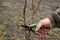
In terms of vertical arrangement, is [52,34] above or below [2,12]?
below

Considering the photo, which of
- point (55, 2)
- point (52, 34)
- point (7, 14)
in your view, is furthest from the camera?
point (55, 2)

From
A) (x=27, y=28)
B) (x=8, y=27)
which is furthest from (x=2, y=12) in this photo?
(x=27, y=28)

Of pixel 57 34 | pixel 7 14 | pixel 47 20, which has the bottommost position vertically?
pixel 57 34

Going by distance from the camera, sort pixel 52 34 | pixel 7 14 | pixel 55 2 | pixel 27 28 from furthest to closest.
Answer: pixel 55 2, pixel 7 14, pixel 52 34, pixel 27 28

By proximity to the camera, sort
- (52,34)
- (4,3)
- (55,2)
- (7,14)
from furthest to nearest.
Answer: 1. (55,2)
2. (4,3)
3. (7,14)
4. (52,34)

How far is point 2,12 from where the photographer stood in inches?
139

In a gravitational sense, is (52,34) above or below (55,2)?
below

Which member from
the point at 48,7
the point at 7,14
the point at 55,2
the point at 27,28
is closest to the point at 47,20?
the point at 27,28

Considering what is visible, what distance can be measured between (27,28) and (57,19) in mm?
312

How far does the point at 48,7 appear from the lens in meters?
3.84

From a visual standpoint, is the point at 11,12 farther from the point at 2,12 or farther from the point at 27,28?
the point at 27,28

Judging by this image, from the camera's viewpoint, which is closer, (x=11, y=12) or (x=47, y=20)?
(x=47, y=20)

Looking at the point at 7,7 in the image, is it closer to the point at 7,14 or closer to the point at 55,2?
the point at 7,14

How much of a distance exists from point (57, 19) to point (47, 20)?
4.2 inches
